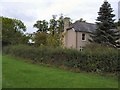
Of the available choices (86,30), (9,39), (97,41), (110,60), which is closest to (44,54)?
(110,60)

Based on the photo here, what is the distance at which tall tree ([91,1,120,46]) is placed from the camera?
37.6 metres

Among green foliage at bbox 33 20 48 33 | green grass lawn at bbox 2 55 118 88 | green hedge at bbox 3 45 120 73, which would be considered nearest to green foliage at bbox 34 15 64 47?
green foliage at bbox 33 20 48 33

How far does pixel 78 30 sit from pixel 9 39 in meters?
14.0

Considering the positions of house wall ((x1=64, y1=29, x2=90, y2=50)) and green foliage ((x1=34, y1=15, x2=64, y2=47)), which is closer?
green foliage ((x1=34, y1=15, x2=64, y2=47))

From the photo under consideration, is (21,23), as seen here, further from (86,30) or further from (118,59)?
(118,59)

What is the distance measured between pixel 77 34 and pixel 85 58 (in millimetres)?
23212

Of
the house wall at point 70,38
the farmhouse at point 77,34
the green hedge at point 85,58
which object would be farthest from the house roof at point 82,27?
→ the green hedge at point 85,58

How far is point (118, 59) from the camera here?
19328 mm

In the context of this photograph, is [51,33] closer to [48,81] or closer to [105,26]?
[105,26]

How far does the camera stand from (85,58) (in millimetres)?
21391

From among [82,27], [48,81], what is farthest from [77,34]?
[48,81]

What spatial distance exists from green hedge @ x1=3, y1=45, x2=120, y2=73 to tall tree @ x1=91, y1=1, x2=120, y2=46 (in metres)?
13.3

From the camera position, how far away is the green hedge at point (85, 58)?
65.0 feet

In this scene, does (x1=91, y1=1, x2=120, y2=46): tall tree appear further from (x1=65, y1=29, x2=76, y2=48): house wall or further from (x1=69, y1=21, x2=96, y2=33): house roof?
(x1=65, y1=29, x2=76, y2=48): house wall
